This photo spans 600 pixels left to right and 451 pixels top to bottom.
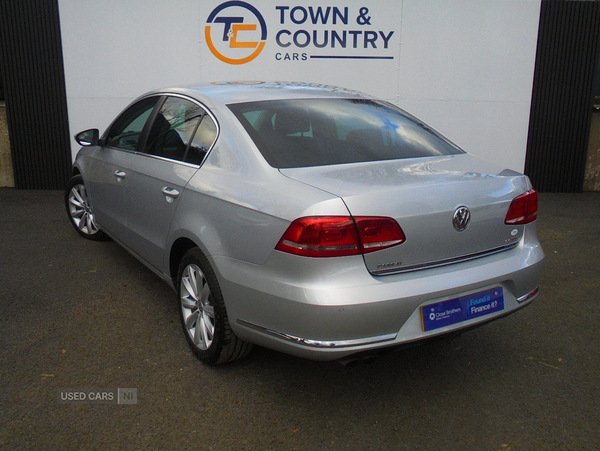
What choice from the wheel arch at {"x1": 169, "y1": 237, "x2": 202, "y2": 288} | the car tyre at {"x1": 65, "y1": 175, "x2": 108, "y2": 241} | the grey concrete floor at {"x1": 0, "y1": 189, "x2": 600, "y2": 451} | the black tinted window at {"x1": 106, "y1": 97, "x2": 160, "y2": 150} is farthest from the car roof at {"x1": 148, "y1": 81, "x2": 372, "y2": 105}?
the car tyre at {"x1": 65, "y1": 175, "x2": 108, "y2": 241}

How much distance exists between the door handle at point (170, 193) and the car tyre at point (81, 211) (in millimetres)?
2349

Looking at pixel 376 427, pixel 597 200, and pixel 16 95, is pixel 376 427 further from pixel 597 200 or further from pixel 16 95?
pixel 16 95

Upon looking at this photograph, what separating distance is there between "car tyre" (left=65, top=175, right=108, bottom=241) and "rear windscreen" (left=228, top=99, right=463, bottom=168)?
9.53 feet

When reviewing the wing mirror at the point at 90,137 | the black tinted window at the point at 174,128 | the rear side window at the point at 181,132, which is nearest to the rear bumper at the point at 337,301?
the rear side window at the point at 181,132

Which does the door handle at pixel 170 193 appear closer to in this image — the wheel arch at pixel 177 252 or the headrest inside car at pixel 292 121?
the wheel arch at pixel 177 252

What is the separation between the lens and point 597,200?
27.0 ft

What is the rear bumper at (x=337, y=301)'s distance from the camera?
7.77 feet

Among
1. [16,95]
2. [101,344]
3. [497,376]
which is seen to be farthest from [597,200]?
[16,95]

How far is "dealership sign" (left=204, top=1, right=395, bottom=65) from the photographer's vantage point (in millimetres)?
7961

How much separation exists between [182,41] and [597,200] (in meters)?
6.52

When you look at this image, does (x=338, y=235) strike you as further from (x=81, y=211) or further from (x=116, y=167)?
(x=81, y=211)

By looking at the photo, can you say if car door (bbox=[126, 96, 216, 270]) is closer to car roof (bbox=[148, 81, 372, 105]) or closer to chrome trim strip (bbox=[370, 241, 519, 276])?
car roof (bbox=[148, 81, 372, 105])

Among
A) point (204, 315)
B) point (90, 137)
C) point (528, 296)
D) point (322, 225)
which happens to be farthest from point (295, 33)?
point (322, 225)

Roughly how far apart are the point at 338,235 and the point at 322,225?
0.08 meters
